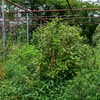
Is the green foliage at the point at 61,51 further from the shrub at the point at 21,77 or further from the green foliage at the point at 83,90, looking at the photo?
the green foliage at the point at 83,90

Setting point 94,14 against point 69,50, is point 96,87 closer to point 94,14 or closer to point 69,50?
point 69,50

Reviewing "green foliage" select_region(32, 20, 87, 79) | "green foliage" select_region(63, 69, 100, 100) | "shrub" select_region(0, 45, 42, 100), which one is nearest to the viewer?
"green foliage" select_region(63, 69, 100, 100)

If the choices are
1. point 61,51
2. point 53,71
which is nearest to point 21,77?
point 53,71

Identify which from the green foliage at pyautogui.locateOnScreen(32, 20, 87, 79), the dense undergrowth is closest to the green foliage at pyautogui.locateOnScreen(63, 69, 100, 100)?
the dense undergrowth

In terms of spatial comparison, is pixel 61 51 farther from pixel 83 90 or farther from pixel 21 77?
pixel 83 90

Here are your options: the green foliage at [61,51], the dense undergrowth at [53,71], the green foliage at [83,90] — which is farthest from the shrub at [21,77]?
the green foliage at [83,90]

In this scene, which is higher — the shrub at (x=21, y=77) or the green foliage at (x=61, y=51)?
the green foliage at (x=61, y=51)

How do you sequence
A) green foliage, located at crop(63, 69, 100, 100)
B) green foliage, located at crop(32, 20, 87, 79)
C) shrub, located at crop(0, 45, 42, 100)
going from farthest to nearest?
green foliage, located at crop(32, 20, 87, 79)
shrub, located at crop(0, 45, 42, 100)
green foliage, located at crop(63, 69, 100, 100)

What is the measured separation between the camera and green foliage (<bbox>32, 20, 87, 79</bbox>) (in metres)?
3.53

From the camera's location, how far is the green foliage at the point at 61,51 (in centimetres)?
353

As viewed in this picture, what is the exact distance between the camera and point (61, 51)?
3594mm

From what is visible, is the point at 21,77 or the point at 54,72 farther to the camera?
the point at 21,77

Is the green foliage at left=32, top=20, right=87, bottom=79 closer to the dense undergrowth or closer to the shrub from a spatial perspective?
the dense undergrowth

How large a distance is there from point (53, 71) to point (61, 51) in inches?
13.0
